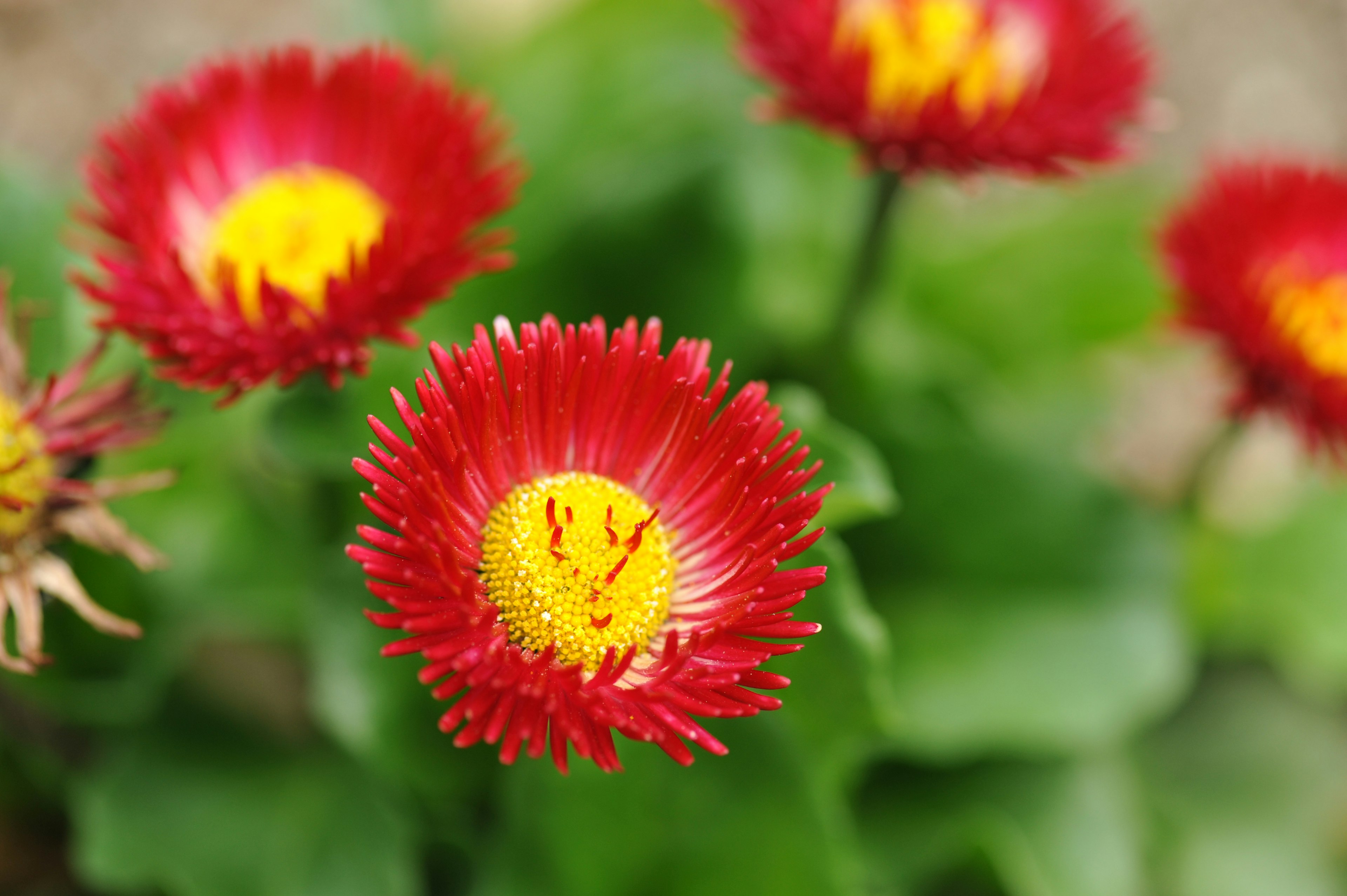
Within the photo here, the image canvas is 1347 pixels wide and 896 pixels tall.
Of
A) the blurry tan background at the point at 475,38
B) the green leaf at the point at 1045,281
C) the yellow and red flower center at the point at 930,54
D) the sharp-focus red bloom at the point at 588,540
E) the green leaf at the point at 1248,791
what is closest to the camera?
the sharp-focus red bloom at the point at 588,540

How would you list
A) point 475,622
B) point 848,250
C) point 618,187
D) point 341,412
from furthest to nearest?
point 848,250 < point 618,187 < point 341,412 < point 475,622

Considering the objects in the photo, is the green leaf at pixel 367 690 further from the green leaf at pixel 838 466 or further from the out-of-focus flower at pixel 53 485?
the green leaf at pixel 838 466

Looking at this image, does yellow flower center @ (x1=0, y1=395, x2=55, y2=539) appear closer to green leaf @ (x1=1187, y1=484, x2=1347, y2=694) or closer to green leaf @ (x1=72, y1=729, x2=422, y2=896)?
green leaf @ (x1=72, y1=729, x2=422, y2=896)

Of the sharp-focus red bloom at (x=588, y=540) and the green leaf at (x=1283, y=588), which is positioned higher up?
the green leaf at (x=1283, y=588)

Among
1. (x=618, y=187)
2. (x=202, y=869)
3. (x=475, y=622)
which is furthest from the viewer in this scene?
(x=618, y=187)

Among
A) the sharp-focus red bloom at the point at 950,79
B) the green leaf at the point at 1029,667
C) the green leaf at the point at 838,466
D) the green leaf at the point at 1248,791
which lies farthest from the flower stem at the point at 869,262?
the green leaf at the point at 1248,791

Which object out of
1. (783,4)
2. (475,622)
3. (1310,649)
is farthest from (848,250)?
(475,622)

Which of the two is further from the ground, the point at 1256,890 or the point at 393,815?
the point at 1256,890

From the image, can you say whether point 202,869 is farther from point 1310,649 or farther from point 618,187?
point 1310,649
